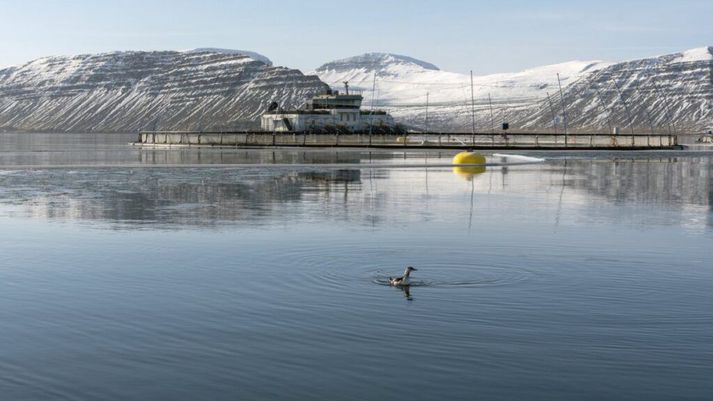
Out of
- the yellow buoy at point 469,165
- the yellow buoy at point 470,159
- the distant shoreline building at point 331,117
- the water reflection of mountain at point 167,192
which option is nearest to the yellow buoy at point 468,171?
the yellow buoy at point 469,165

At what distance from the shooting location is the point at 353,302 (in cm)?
1645

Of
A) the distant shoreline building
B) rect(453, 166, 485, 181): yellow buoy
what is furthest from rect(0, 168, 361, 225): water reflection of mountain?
the distant shoreline building

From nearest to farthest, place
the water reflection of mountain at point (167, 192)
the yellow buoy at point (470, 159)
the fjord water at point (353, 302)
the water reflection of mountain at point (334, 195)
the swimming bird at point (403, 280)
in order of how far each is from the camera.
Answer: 1. the fjord water at point (353, 302)
2. the swimming bird at point (403, 280)
3. the water reflection of mountain at point (334, 195)
4. the water reflection of mountain at point (167, 192)
5. the yellow buoy at point (470, 159)

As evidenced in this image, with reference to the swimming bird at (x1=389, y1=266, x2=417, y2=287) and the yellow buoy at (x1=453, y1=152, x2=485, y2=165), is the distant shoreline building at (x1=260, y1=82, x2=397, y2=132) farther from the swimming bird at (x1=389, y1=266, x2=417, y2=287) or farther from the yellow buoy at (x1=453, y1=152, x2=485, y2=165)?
the swimming bird at (x1=389, y1=266, x2=417, y2=287)

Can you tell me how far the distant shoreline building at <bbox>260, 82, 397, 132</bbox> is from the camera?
160125mm

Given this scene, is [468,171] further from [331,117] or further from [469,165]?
[331,117]

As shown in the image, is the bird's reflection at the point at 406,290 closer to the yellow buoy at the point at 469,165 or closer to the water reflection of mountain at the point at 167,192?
the water reflection of mountain at the point at 167,192

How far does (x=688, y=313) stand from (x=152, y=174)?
141 feet

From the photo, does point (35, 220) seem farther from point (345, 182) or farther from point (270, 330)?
point (345, 182)

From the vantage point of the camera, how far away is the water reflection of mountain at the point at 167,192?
31.0 m

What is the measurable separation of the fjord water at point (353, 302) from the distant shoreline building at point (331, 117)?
126 metres

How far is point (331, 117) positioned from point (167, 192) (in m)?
122

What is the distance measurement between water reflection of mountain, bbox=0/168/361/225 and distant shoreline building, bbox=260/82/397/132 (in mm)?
99818

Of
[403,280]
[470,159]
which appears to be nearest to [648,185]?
[470,159]
